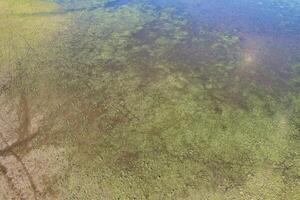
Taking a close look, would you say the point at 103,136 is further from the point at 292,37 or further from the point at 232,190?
the point at 292,37

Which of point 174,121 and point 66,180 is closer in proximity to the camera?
point 66,180

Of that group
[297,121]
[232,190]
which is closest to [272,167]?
[232,190]

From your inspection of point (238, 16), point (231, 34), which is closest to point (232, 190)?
point (231, 34)

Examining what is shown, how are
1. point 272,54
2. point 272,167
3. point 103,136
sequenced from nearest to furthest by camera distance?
point 272,167, point 103,136, point 272,54

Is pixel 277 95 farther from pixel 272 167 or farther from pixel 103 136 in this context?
pixel 103 136

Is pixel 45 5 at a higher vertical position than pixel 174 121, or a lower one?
higher

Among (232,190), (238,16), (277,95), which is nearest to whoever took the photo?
(232,190)
